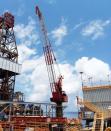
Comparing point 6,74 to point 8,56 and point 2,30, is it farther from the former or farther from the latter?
point 2,30

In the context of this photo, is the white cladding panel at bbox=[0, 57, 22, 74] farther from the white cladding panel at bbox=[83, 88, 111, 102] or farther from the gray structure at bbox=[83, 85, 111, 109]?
the white cladding panel at bbox=[83, 88, 111, 102]

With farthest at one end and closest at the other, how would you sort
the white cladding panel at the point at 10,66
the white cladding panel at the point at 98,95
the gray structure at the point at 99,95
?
the white cladding panel at the point at 10,66
the white cladding panel at the point at 98,95
the gray structure at the point at 99,95

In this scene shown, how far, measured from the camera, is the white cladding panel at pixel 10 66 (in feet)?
422

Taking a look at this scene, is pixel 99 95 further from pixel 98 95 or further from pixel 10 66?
pixel 10 66

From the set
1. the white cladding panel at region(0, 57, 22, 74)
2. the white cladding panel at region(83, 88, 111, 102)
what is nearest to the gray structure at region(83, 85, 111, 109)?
the white cladding panel at region(83, 88, 111, 102)

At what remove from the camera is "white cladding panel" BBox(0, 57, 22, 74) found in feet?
422

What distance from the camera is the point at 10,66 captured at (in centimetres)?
13238

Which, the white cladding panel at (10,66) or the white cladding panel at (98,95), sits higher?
the white cladding panel at (10,66)

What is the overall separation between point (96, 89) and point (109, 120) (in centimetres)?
2584

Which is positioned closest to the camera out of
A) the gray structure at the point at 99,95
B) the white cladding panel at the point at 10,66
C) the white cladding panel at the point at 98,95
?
the gray structure at the point at 99,95

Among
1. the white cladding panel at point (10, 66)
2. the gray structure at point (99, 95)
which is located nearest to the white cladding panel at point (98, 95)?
the gray structure at point (99, 95)

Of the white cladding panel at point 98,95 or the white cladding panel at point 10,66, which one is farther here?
the white cladding panel at point 10,66

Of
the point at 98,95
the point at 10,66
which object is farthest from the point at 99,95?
the point at 10,66

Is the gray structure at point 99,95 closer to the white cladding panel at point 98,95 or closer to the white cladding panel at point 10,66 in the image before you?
the white cladding panel at point 98,95
